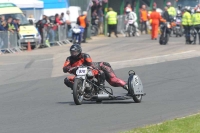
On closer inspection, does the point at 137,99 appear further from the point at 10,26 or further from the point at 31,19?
the point at 31,19

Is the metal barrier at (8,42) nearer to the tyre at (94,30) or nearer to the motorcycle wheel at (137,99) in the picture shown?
the tyre at (94,30)

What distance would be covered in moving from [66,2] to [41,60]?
12173 mm

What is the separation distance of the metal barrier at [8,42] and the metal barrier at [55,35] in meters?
2.70

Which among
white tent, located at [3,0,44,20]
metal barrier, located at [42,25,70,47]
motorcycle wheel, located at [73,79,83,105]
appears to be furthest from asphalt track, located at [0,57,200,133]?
white tent, located at [3,0,44,20]

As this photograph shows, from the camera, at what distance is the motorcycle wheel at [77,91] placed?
12.3 metres

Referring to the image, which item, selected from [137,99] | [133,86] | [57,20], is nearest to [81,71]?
[133,86]

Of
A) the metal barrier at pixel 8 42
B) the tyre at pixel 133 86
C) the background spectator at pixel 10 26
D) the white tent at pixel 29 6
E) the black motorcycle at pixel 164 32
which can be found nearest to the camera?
the tyre at pixel 133 86

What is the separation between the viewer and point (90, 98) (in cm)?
1279

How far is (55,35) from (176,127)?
24.4m

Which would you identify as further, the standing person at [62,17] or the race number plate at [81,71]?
the standing person at [62,17]

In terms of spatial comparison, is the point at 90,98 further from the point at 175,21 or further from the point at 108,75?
the point at 175,21

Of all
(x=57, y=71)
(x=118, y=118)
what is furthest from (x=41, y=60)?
(x=118, y=118)

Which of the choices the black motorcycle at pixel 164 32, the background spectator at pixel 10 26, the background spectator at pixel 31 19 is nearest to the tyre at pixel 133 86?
the background spectator at pixel 10 26

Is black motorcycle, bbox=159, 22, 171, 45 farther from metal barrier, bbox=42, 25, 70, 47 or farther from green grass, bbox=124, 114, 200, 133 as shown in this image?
green grass, bbox=124, 114, 200, 133
